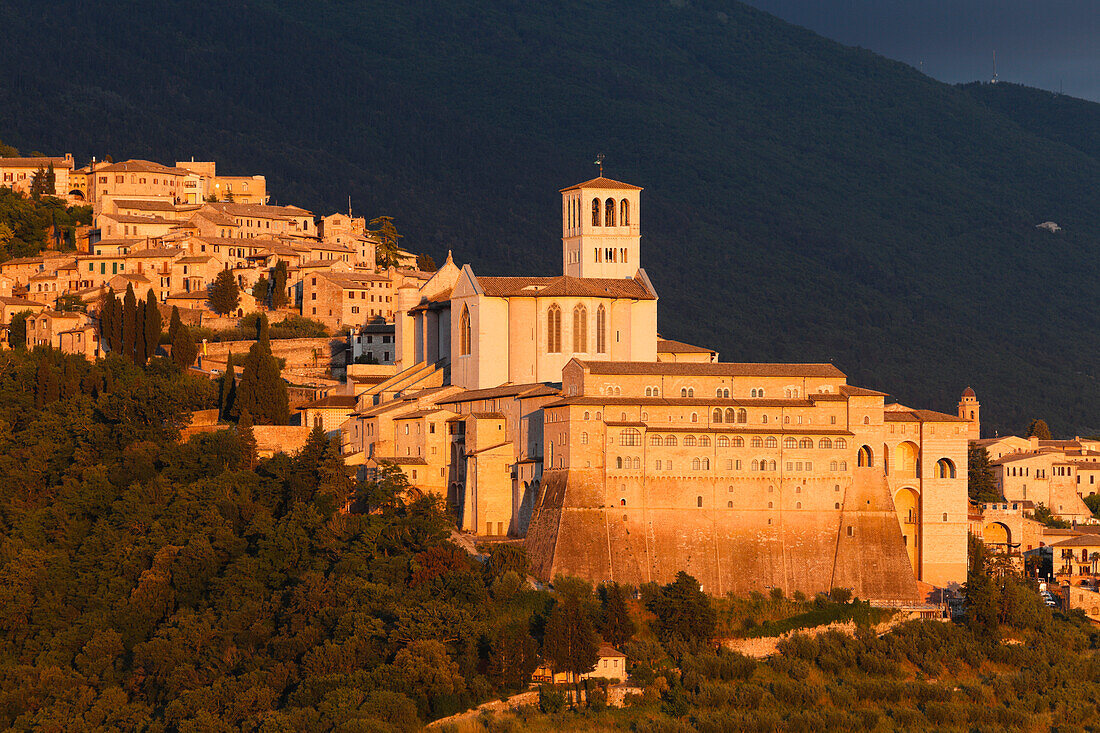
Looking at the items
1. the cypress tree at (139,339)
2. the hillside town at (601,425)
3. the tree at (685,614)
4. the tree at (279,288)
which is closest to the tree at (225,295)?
the hillside town at (601,425)

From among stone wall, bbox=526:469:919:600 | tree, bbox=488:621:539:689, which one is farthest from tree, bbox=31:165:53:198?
tree, bbox=488:621:539:689

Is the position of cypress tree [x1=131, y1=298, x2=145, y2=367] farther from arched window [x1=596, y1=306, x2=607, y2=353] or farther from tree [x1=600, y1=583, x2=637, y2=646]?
tree [x1=600, y1=583, x2=637, y2=646]

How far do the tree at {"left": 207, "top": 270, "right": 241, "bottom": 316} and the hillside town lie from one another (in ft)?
0.30

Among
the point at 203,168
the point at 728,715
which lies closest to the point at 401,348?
the point at 728,715

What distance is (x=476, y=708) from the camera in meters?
49.6

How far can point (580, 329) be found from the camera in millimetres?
65438

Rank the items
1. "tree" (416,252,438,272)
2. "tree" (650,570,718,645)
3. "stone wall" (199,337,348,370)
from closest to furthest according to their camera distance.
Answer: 1. "tree" (650,570,718,645)
2. "stone wall" (199,337,348,370)
3. "tree" (416,252,438,272)

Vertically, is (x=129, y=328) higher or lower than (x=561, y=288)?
lower

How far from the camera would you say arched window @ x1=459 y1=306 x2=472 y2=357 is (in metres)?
66.2

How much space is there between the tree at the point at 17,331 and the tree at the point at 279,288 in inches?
443

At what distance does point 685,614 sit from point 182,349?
98.2ft

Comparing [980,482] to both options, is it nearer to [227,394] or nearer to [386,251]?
[227,394]

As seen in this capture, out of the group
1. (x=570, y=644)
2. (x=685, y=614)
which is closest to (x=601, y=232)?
(x=685, y=614)

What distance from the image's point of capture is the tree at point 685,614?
52.6 meters
